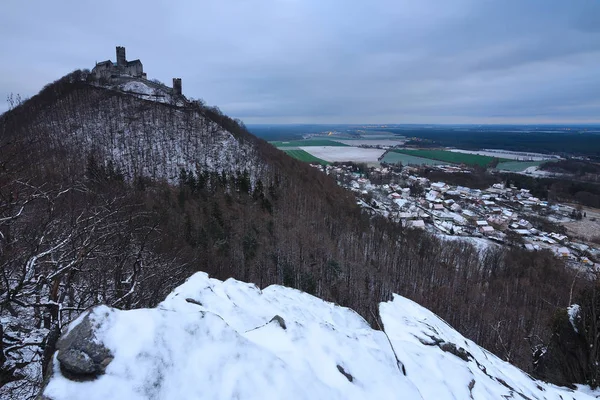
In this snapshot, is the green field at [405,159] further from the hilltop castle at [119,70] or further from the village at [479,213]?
the hilltop castle at [119,70]

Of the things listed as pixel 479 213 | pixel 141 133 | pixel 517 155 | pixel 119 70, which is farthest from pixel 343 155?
pixel 141 133

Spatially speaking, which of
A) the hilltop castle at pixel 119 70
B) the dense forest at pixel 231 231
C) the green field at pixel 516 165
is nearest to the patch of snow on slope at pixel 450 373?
the dense forest at pixel 231 231

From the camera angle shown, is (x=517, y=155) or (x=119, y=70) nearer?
(x=119, y=70)

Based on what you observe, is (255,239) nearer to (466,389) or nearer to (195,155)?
(195,155)

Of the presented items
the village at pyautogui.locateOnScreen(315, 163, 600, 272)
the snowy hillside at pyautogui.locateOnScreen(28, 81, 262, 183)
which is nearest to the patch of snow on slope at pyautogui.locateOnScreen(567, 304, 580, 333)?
the village at pyautogui.locateOnScreen(315, 163, 600, 272)

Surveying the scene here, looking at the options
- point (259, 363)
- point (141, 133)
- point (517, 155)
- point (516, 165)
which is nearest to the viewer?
point (259, 363)

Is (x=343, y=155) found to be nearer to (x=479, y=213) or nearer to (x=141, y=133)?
(x=479, y=213)
